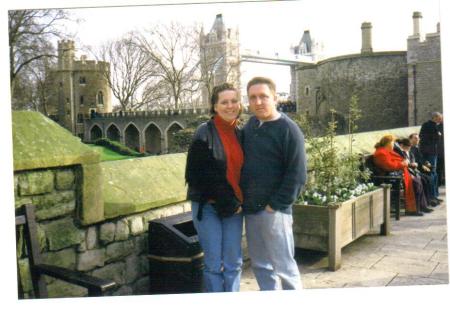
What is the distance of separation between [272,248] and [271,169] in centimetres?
49

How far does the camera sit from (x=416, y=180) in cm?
589

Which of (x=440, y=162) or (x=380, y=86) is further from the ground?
(x=380, y=86)

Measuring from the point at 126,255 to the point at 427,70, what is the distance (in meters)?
24.5

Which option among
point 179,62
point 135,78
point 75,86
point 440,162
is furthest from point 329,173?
point 75,86

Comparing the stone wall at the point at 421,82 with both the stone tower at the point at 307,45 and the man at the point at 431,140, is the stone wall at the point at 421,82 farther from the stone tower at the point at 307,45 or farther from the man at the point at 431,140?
the man at the point at 431,140

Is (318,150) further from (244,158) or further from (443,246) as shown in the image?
(244,158)

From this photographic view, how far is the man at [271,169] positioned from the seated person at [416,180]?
11.2 feet

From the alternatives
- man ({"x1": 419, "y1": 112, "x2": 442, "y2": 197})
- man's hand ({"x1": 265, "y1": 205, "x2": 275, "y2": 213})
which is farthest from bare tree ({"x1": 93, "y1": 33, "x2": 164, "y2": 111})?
man's hand ({"x1": 265, "y1": 205, "x2": 275, "y2": 213})

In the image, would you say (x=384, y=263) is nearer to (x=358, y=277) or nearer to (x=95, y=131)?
(x=358, y=277)

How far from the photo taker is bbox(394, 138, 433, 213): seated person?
5.82 m

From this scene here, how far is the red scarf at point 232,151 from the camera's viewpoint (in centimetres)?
290

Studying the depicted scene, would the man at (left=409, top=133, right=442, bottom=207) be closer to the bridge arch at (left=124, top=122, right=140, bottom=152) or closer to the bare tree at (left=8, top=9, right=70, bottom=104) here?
the bare tree at (left=8, top=9, right=70, bottom=104)

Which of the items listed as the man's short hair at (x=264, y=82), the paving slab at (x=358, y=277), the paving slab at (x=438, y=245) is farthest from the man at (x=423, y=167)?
the man's short hair at (x=264, y=82)

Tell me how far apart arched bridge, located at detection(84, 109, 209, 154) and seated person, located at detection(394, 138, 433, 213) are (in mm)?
10258
